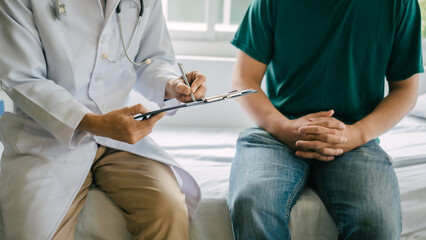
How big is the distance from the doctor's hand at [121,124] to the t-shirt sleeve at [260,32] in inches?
20.6

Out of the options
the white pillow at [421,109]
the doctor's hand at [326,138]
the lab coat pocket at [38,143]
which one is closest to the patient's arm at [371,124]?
the doctor's hand at [326,138]

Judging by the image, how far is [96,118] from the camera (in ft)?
3.55

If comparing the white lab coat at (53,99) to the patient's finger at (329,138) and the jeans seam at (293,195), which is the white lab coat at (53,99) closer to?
the jeans seam at (293,195)

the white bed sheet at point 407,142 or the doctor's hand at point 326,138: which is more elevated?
the doctor's hand at point 326,138

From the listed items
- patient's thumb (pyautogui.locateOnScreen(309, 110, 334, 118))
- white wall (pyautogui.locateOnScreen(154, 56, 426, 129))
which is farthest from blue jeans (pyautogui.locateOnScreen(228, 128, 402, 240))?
white wall (pyautogui.locateOnScreen(154, 56, 426, 129))

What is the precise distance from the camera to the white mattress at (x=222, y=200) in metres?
1.17

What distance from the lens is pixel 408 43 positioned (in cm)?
141

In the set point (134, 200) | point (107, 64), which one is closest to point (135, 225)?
point (134, 200)

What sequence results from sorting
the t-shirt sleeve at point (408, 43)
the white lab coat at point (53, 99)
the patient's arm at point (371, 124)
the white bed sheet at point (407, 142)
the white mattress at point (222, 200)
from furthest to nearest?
the white bed sheet at point (407, 142)
the t-shirt sleeve at point (408, 43)
the patient's arm at point (371, 124)
the white mattress at point (222, 200)
the white lab coat at point (53, 99)

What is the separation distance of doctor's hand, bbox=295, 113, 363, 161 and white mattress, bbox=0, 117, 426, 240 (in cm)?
13

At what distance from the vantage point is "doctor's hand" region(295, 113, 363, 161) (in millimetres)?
1268

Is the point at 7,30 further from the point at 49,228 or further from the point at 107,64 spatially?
the point at 49,228

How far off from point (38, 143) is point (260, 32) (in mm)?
788

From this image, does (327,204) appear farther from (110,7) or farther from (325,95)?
(110,7)
